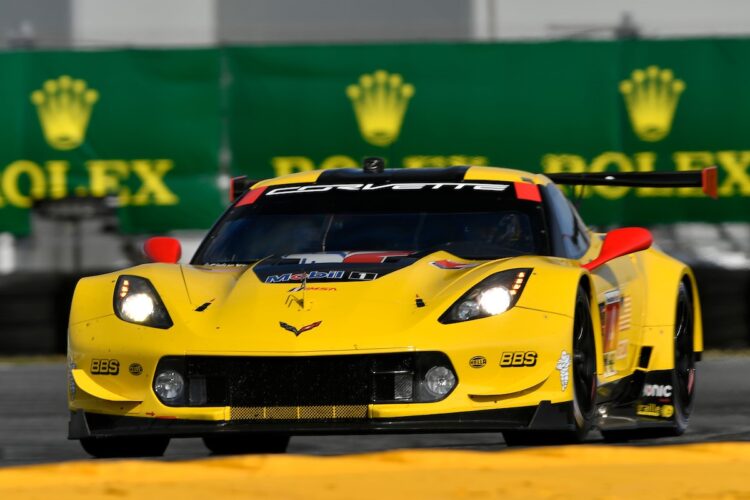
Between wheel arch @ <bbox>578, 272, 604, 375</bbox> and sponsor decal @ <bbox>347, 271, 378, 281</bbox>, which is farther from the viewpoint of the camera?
wheel arch @ <bbox>578, 272, 604, 375</bbox>

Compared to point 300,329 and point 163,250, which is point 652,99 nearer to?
point 163,250

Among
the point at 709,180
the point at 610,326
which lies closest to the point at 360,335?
the point at 610,326

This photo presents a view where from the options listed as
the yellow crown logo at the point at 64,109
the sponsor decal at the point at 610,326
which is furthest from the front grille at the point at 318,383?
the yellow crown logo at the point at 64,109

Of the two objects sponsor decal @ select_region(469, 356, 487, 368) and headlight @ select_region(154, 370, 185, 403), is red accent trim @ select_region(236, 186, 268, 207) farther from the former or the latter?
sponsor decal @ select_region(469, 356, 487, 368)

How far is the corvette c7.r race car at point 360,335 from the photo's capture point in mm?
6367

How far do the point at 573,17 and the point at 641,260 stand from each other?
6.73 metres

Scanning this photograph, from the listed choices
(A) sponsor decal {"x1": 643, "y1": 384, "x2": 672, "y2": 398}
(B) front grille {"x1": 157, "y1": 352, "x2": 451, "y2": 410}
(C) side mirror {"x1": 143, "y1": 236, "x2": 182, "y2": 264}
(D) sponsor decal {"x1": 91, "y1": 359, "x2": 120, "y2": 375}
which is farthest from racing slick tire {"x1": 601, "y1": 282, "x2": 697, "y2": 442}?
(D) sponsor decal {"x1": 91, "y1": 359, "x2": 120, "y2": 375}

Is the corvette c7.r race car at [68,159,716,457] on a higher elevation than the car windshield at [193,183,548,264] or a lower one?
lower

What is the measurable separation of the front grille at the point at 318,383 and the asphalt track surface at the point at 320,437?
949 millimetres

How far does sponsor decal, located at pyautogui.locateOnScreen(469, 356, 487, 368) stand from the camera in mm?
6387

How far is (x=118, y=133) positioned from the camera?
45.1 ft

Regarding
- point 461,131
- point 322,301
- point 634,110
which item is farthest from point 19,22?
point 322,301

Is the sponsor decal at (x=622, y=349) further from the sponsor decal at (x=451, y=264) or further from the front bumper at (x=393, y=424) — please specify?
the front bumper at (x=393, y=424)

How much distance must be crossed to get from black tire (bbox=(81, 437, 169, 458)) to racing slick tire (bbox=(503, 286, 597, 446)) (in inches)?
52.7
